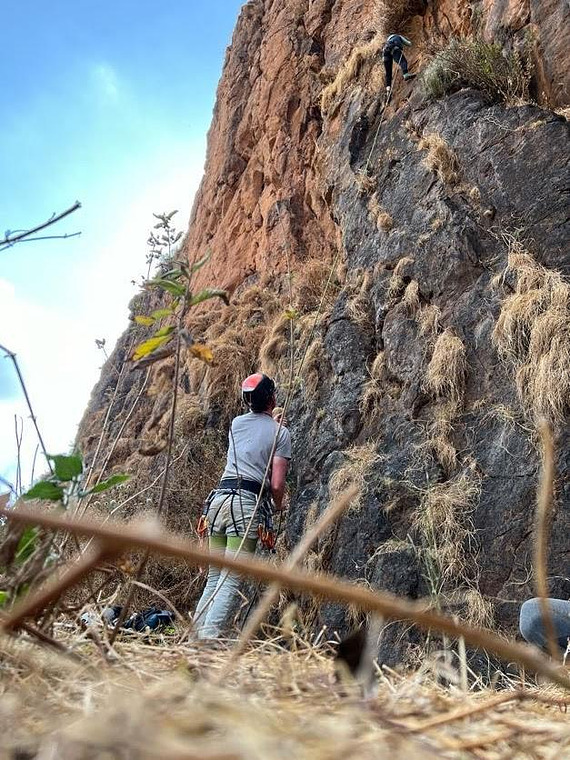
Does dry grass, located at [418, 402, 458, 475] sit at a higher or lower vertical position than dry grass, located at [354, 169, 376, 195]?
lower

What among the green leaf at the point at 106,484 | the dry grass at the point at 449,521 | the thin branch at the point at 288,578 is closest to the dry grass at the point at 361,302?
the dry grass at the point at 449,521

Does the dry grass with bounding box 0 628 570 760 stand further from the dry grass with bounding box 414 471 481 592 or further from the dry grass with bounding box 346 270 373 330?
the dry grass with bounding box 346 270 373 330

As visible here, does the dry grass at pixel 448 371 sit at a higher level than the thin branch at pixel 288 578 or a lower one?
higher

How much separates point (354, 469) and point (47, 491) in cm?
440

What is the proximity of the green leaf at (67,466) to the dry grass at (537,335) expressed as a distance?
401 cm

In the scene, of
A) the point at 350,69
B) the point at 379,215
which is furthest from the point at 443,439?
the point at 350,69

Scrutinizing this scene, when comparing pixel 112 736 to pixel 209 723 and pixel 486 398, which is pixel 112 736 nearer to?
pixel 209 723

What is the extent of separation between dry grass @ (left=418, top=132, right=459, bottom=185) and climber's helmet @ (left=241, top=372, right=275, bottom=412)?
3685 mm

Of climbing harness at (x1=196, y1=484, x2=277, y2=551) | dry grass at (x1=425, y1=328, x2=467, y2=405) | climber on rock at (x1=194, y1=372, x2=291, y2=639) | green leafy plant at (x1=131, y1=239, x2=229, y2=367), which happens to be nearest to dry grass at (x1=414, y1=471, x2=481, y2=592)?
dry grass at (x1=425, y1=328, x2=467, y2=405)

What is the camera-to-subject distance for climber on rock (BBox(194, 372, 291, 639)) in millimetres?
2812

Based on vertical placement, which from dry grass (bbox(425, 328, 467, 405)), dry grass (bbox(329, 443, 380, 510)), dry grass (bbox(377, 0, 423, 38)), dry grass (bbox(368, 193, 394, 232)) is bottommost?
dry grass (bbox(329, 443, 380, 510))

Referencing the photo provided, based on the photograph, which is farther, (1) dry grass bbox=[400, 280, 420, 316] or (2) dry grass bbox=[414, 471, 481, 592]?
(1) dry grass bbox=[400, 280, 420, 316]

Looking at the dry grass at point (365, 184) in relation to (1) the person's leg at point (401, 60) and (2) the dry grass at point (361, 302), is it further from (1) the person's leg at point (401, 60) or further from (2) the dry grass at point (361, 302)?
(1) the person's leg at point (401, 60)

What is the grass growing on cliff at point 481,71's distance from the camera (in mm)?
6422
